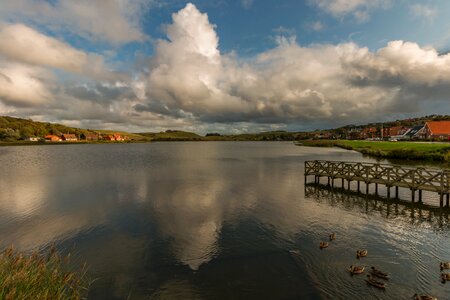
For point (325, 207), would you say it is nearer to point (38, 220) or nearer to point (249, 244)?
point (249, 244)

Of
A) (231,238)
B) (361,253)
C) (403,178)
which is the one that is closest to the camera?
(361,253)

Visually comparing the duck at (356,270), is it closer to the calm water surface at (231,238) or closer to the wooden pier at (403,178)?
the calm water surface at (231,238)

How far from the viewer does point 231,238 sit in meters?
19.0

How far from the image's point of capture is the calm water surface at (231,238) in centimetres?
1305

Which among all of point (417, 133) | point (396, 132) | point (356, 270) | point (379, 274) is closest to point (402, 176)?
point (379, 274)

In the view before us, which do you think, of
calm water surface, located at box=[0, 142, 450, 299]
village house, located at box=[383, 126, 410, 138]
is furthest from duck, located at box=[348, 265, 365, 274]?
village house, located at box=[383, 126, 410, 138]

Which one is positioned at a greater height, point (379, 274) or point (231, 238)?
point (379, 274)

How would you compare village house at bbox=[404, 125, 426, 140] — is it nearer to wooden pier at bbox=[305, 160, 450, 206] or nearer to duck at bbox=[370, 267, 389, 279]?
wooden pier at bbox=[305, 160, 450, 206]

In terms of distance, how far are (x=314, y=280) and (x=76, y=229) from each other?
713 inches

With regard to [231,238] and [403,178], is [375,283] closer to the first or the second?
[231,238]

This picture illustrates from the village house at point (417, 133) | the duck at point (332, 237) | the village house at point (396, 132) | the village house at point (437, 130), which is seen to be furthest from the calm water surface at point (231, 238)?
the village house at point (396, 132)

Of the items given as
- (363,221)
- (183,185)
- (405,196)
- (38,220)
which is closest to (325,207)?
(363,221)

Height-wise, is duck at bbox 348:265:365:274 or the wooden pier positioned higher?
the wooden pier

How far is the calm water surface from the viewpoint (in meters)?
13.1
